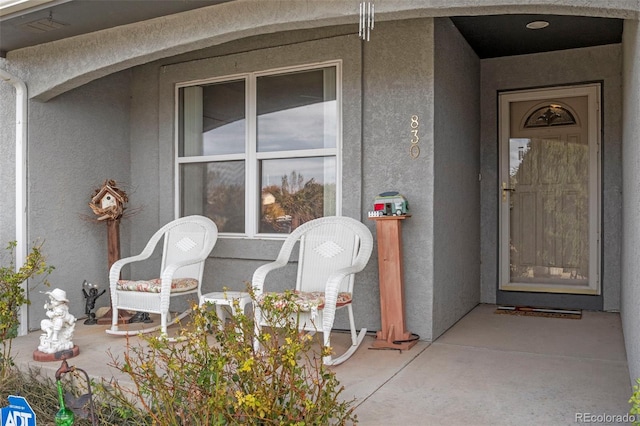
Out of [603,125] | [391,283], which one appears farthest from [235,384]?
[603,125]

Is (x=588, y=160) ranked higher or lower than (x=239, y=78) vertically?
lower

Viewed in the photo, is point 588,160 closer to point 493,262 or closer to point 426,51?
point 493,262

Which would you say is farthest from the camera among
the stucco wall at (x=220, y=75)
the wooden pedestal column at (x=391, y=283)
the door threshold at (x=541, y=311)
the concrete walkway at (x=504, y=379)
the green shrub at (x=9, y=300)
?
the door threshold at (x=541, y=311)

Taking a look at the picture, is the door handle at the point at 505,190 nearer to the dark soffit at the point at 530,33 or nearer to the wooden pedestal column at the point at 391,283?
the dark soffit at the point at 530,33

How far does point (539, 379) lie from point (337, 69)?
285 cm

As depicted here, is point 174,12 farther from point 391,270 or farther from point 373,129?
point 391,270

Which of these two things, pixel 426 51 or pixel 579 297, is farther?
pixel 579 297

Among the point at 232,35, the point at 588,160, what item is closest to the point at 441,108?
the point at 232,35

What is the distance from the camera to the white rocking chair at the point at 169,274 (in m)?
4.41

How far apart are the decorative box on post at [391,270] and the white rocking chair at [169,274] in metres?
1.53

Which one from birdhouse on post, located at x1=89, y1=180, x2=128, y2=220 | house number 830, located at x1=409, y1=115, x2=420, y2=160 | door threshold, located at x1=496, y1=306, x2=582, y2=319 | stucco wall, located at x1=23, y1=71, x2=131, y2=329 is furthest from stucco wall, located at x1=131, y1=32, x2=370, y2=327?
door threshold, located at x1=496, y1=306, x2=582, y2=319

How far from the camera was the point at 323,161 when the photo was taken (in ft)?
16.1

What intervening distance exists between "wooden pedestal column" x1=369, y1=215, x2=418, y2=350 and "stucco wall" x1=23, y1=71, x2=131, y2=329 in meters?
2.86

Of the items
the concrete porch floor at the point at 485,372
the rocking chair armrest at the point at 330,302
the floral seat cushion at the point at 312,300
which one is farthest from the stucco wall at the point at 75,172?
the rocking chair armrest at the point at 330,302
